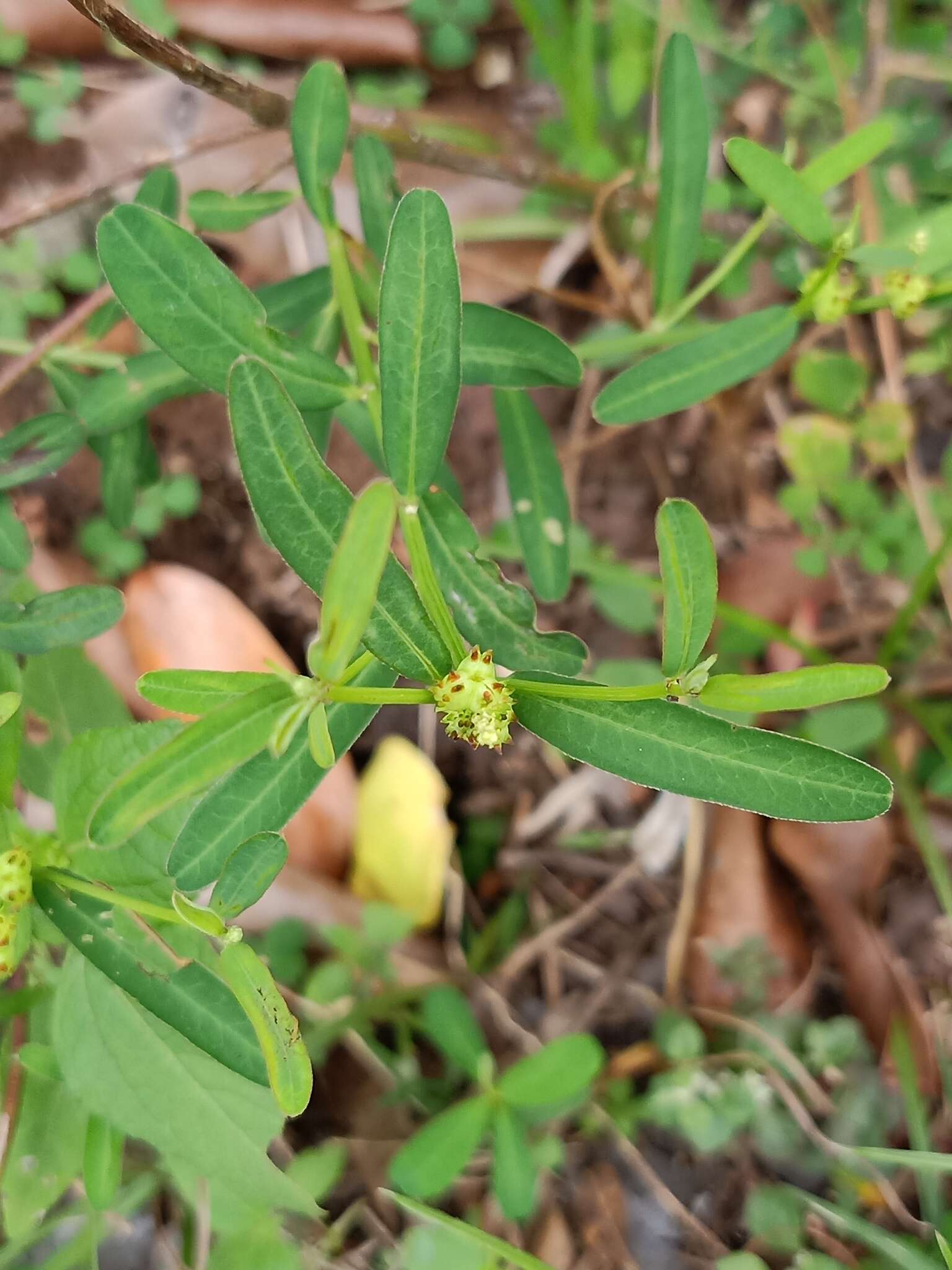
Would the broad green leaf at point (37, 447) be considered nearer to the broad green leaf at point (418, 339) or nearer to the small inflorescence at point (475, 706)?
the broad green leaf at point (418, 339)

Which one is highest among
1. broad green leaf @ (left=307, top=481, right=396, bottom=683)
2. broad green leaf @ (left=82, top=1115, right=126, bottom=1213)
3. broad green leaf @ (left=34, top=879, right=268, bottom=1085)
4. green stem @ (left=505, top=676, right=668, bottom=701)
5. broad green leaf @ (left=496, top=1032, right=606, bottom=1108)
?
broad green leaf @ (left=307, top=481, right=396, bottom=683)

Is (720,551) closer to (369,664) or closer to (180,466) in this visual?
(180,466)

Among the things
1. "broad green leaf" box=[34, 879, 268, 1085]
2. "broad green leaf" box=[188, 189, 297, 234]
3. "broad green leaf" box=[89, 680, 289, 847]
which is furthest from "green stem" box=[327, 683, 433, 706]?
"broad green leaf" box=[188, 189, 297, 234]

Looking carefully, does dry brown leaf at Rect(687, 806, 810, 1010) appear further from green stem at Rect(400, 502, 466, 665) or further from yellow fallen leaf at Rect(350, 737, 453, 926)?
green stem at Rect(400, 502, 466, 665)

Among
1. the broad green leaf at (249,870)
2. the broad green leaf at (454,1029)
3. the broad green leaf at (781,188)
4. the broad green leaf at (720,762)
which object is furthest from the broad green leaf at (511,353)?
the broad green leaf at (454,1029)

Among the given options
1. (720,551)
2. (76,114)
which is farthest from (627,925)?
(76,114)

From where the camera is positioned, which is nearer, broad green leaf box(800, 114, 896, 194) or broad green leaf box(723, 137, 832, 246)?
broad green leaf box(723, 137, 832, 246)

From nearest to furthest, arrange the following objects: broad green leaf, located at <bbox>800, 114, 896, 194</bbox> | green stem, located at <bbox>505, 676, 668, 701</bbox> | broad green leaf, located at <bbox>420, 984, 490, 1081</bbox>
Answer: green stem, located at <bbox>505, 676, 668, 701</bbox>, broad green leaf, located at <bbox>800, 114, 896, 194</bbox>, broad green leaf, located at <bbox>420, 984, 490, 1081</bbox>
